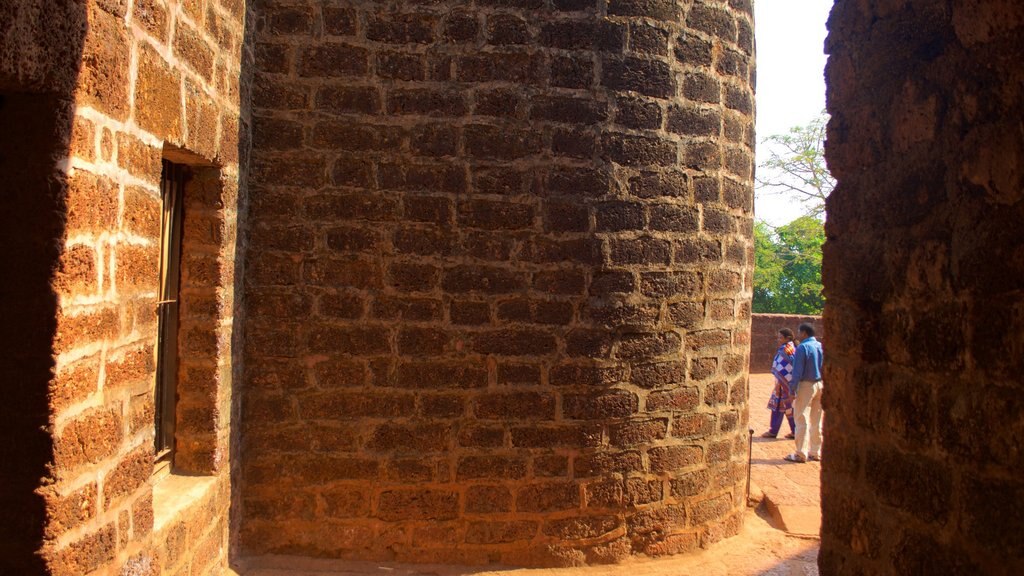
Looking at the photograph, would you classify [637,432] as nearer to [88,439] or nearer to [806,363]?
[88,439]

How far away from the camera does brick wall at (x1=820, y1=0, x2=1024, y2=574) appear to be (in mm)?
1718

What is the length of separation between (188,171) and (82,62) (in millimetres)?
1627

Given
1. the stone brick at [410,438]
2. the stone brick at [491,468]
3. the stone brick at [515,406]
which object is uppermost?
the stone brick at [515,406]

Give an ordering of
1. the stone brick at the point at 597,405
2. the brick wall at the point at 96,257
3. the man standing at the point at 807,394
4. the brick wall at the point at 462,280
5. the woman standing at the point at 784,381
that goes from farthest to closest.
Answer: the woman standing at the point at 784,381, the man standing at the point at 807,394, the stone brick at the point at 597,405, the brick wall at the point at 462,280, the brick wall at the point at 96,257

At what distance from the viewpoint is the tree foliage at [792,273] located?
29516 mm

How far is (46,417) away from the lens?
7.69 feet

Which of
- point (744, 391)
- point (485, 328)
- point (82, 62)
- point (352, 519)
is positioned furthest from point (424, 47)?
point (744, 391)

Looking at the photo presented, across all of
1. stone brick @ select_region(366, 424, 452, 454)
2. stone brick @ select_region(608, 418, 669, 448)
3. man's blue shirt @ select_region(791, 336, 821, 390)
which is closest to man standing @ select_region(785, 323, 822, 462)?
man's blue shirt @ select_region(791, 336, 821, 390)

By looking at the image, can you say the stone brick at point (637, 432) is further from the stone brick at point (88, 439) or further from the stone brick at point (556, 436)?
the stone brick at point (88, 439)

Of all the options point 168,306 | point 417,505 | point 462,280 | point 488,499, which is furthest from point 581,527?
point 168,306

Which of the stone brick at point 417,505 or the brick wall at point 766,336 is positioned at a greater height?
the brick wall at point 766,336

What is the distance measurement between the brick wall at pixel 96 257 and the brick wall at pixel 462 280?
2.98 feet

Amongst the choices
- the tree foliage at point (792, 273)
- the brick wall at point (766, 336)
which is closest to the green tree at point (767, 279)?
the tree foliage at point (792, 273)

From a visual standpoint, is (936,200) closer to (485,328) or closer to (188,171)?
(485,328)
